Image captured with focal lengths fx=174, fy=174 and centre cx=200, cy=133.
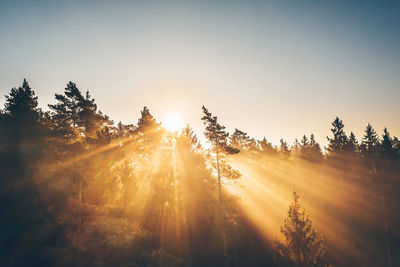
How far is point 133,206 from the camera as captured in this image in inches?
967

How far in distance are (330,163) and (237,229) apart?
1227 inches

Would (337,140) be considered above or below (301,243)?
above

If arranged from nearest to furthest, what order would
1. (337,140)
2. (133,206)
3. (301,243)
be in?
(301,243) < (133,206) < (337,140)

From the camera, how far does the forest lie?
1684 centimetres

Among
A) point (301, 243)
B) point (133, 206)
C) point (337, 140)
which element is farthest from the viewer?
point (337, 140)

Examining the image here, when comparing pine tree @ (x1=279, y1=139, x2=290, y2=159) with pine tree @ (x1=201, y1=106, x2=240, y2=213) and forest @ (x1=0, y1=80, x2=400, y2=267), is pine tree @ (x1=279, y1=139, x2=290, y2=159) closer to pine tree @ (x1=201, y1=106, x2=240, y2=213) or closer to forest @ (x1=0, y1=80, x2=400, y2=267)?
forest @ (x1=0, y1=80, x2=400, y2=267)

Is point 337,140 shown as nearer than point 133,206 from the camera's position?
No

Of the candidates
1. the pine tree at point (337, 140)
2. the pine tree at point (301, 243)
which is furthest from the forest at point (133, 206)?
the pine tree at point (337, 140)

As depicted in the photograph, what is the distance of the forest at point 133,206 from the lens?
16.8m

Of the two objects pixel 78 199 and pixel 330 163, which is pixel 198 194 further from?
pixel 330 163

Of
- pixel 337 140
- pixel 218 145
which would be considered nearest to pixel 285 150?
pixel 337 140

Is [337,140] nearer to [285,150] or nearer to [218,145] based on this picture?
[285,150]

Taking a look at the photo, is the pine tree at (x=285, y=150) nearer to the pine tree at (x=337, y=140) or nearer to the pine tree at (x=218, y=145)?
the pine tree at (x=337, y=140)

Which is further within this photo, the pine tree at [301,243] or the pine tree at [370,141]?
the pine tree at [370,141]
